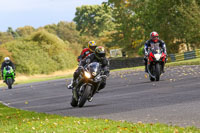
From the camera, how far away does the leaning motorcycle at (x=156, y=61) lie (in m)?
21.2

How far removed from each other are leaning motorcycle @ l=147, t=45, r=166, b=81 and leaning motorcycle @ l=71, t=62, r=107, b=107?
771 cm

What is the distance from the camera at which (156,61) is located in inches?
835

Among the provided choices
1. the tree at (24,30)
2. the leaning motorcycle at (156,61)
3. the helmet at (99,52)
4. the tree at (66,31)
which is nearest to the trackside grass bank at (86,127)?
the helmet at (99,52)

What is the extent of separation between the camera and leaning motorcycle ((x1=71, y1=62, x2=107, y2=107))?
13.6m

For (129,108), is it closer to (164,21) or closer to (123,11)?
(164,21)

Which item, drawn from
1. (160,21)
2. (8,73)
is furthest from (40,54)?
(8,73)

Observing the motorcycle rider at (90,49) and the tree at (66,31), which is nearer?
the motorcycle rider at (90,49)

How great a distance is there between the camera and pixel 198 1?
2260 inches

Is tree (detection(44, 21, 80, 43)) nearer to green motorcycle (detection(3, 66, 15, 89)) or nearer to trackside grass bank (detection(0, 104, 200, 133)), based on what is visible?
green motorcycle (detection(3, 66, 15, 89))

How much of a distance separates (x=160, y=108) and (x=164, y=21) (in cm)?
4837

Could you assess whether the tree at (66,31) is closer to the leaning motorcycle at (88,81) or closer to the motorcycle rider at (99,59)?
the motorcycle rider at (99,59)

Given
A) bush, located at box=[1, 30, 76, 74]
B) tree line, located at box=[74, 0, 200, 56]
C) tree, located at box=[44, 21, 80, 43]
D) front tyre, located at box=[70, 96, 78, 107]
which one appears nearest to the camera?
front tyre, located at box=[70, 96, 78, 107]

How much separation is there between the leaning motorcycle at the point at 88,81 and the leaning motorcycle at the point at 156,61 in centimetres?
771

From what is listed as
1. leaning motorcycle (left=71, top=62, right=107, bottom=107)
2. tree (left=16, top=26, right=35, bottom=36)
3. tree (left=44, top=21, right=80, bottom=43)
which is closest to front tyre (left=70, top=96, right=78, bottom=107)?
leaning motorcycle (left=71, top=62, right=107, bottom=107)
